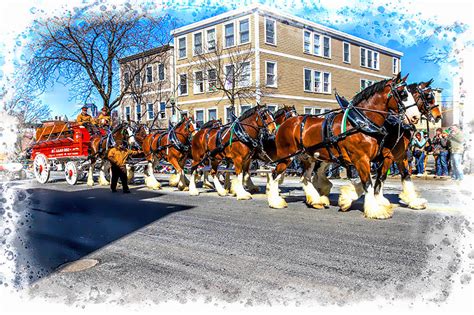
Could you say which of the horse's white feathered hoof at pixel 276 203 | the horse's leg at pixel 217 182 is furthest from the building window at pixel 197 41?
the horse's white feathered hoof at pixel 276 203

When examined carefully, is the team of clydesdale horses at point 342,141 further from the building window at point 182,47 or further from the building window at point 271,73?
the building window at point 271,73

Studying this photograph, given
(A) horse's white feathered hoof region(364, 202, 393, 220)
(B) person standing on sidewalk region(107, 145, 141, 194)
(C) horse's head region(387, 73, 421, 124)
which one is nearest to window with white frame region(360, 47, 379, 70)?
(C) horse's head region(387, 73, 421, 124)

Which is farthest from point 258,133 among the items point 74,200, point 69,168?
point 69,168

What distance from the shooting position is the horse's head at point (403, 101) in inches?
279

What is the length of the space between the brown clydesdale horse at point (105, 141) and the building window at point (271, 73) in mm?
12718

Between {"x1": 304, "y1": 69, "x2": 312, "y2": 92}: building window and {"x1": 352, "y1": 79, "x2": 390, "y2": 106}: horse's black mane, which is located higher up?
{"x1": 304, "y1": 69, "x2": 312, "y2": 92}: building window

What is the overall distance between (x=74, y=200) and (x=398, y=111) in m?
8.49

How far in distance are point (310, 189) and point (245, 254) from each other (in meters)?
3.90

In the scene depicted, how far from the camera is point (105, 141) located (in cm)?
1451

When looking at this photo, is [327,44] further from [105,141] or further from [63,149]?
[63,149]

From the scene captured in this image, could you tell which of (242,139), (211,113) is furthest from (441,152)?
(211,113)

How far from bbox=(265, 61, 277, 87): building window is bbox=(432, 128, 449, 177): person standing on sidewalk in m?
12.6

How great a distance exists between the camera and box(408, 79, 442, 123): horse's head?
23.2 ft

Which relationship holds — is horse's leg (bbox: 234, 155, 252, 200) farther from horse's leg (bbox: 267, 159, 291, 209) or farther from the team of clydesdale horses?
horse's leg (bbox: 267, 159, 291, 209)
